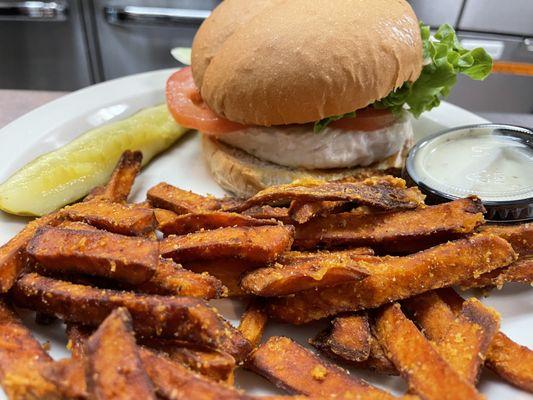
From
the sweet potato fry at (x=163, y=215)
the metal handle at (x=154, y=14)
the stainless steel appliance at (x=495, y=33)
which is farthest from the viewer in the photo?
the metal handle at (x=154, y=14)

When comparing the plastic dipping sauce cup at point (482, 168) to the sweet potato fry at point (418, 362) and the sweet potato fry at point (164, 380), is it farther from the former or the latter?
the sweet potato fry at point (164, 380)

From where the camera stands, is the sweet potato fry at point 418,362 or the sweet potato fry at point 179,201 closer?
the sweet potato fry at point 418,362

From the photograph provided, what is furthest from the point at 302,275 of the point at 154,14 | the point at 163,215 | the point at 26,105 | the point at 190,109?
the point at 154,14

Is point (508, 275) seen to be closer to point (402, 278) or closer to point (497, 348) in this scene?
point (497, 348)

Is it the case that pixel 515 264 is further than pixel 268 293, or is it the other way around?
pixel 515 264

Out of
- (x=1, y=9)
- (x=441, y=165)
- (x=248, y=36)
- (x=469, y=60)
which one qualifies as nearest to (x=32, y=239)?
(x=248, y=36)

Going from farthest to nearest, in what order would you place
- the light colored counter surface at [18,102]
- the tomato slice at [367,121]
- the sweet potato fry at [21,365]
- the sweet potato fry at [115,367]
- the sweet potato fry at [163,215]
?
1. the light colored counter surface at [18,102]
2. the tomato slice at [367,121]
3. the sweet potato fry at [163,215]
4. the sweet potato fry at [21,365]
5. the sweet potato fry at [115,367]

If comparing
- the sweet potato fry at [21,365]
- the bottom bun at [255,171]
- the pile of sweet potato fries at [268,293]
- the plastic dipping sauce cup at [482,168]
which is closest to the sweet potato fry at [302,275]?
the pile of sweet potato fries at [268,293]
